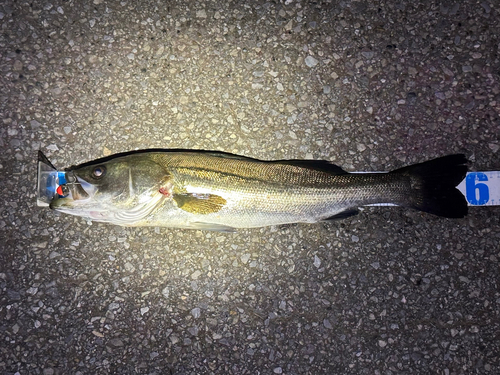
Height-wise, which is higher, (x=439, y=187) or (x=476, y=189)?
(x=439, y=187)

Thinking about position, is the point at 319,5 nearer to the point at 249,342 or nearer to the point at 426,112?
the point at 426,112

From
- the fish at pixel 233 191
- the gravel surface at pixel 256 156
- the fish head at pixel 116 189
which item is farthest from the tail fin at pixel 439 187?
the fish head at pixel 116 189

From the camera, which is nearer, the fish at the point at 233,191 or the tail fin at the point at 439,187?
the fish at the point at 233,191

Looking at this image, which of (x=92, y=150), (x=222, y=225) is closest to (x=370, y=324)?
(x=222, y=225)

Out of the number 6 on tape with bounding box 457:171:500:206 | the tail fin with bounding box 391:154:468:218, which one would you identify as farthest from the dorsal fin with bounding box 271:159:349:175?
the number 6 on tape with bounding box 457:171:500:206

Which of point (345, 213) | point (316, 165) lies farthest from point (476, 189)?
point (316, 165)

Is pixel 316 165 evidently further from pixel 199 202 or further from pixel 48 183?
pixel 48 183

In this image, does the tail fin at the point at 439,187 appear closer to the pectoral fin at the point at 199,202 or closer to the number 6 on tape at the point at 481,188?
the number 6 on tape at the point at 481,188
